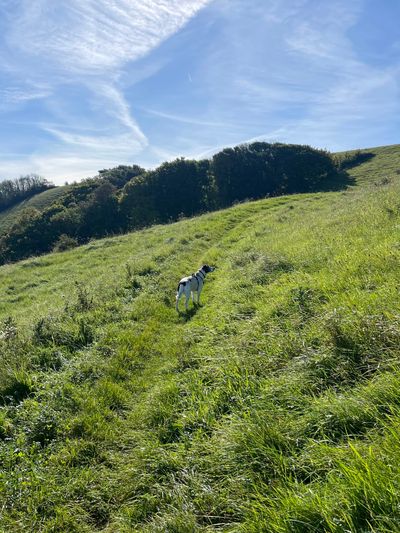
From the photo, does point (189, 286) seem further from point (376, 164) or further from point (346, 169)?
point (346, 169)

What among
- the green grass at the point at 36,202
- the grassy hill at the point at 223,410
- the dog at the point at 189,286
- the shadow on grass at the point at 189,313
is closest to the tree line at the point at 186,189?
the green grass at the point at 36,202

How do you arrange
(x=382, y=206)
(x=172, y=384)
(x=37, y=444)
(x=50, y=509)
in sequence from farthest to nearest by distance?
(x=382, y=206)
(x=172, y=384)
(x=37, y=444)
(x=50, y=509)

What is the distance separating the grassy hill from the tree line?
45.7m

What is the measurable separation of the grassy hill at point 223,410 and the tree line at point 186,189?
4567cm

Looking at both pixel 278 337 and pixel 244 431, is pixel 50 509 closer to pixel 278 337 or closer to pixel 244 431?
pixel 244 431

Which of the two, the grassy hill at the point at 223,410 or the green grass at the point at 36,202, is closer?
the grassy hill at the point at 223,410

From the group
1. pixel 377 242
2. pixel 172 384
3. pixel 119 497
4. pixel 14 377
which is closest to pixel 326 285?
pixel 377 242

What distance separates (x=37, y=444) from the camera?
4.55 meters

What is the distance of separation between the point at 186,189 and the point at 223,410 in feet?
190

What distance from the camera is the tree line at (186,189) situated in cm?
5344

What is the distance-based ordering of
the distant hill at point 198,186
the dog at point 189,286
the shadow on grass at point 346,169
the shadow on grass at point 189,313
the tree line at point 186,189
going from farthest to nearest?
the tree line at point 186,189, the distant hill at point 198,186, the shadow on grass at point 346,169, the dog at point 189,286, the shadow on grass at point 189,313

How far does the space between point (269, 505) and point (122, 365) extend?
14.2 feet

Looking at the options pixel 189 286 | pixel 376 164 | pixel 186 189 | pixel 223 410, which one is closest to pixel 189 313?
pixel 189 286

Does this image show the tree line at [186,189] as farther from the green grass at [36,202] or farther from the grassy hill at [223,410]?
the grassy hill at [223,410]
